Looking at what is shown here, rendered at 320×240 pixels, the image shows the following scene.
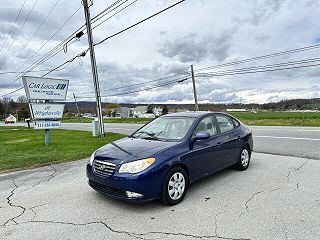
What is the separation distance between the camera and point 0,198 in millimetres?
5000

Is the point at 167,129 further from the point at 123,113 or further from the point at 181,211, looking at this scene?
the point at 123,113

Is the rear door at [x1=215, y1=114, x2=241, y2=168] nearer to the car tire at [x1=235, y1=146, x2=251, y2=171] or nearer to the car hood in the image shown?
the car tire at [x1=235, y1=146, x2=251, y2=171]

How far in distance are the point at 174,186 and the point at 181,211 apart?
0.43 meters

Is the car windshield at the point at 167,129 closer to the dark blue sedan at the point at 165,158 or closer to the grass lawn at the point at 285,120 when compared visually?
the dark blue sedan at the point at 165,158

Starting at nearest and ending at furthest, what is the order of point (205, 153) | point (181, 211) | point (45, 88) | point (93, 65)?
point (181, 211), point (205, 153), point (45, 88), point (93, 65)

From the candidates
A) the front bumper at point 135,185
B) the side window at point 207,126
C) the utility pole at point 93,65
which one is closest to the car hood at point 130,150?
the front bumper at point 135,185

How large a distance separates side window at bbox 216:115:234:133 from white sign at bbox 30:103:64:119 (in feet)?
28.8

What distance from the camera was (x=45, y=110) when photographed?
12.4 metres

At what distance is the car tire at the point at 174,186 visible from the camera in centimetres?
431

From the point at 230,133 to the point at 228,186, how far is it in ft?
4.29

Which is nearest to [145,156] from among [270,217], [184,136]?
[184,136]

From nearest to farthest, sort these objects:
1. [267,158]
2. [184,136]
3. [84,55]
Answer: [184,136]
[267,158]
[84,55]

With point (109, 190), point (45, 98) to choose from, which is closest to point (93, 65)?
point (45, 98)

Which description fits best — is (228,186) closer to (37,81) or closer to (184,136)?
Answer: (184,136)
